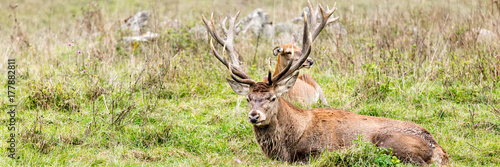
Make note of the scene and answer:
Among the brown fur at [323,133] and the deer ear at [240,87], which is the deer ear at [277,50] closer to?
the brown fur at [323,133]

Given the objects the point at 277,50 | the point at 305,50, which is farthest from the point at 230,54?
the point at 277,50

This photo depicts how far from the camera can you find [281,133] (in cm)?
566

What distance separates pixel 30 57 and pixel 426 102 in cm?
719

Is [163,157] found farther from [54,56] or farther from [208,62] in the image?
[54,56]

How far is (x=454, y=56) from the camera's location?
8.78 meters

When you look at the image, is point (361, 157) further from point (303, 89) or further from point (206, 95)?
point (206, 95)

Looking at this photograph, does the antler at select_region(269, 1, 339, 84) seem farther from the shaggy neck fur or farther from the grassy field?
the grassy field

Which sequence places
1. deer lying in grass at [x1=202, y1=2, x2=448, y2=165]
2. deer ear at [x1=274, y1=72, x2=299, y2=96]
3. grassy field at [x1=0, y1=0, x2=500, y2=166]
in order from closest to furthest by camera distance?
1. deer lying in grass at [x1=202, y1=2, x2=448, y2=165]
2. deer ear at [x1=274, y1=72, x2=299, y2=96]
3. grassy field at [x1=0, y1=0, x2=500, y2=166]

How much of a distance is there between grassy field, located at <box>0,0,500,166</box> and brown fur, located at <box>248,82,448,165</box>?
28 cm

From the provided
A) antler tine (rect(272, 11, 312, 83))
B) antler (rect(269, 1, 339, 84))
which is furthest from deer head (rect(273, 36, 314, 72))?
antler tine (rect(272, 11, 312, 83))

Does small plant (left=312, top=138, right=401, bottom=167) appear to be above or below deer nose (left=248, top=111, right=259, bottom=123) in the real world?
below

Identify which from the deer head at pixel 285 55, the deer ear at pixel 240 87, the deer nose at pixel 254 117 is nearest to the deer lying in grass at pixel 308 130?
the deer ear at pixel 240 87

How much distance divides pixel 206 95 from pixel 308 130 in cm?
261

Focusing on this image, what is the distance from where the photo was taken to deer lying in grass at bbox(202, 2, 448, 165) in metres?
5.37
